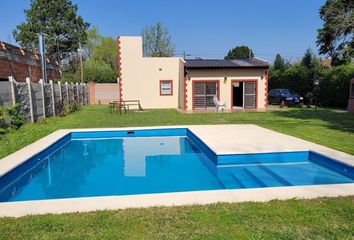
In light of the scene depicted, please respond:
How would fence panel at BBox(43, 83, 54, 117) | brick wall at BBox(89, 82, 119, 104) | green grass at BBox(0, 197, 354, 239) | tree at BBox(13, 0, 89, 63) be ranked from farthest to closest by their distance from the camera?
tree at BBox(13, 0, 89, 63) < brick wall at BBox(89, 82, 119, 104) < fence panel at BBox(43, 83, 54, 117) < green grass at BBox(0, 197, 354, 239)

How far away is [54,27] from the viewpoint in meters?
43.6

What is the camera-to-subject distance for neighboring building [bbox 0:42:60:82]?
2164 centimetres

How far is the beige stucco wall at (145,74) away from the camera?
74.4 ft

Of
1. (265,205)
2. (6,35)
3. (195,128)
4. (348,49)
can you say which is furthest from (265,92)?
(6,35)

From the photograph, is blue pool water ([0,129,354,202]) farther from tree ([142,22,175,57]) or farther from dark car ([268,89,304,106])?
tree ([142,22,175,57])

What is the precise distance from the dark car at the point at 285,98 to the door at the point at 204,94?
19.4 ft

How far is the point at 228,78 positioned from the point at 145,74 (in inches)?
232

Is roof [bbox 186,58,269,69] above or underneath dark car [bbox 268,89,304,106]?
above

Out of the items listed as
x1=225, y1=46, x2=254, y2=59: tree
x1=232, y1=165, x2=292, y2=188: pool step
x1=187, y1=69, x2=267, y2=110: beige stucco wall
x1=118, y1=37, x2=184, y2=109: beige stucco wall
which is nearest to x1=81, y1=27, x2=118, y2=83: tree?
x1=225, y1=46, x2=254, y2=59: tree

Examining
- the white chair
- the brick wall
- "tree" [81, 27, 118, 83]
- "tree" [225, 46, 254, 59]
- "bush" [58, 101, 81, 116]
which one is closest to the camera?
"bush" [58, 101, 81, 116]

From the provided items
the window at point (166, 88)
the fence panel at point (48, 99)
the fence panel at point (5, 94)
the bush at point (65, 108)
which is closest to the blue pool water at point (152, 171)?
the fence panel at point (5, 94)

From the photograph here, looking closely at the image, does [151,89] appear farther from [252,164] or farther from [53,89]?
[252,164]

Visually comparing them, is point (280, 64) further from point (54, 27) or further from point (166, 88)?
point (54, 27)

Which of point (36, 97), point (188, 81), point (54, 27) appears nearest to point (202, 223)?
point (36, 97)
